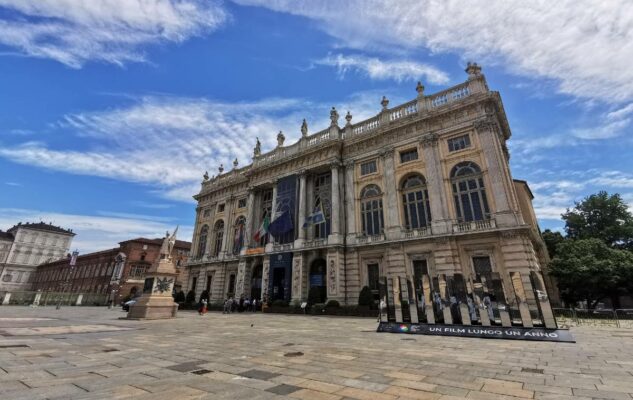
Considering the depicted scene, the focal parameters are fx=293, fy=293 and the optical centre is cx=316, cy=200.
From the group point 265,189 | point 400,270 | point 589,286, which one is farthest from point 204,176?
point 589,286

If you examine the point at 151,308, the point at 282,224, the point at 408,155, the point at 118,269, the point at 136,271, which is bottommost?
the point at 151,308

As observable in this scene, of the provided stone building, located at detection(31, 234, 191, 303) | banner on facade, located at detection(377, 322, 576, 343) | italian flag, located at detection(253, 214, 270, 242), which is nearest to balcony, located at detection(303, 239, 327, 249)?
italian flag, located at detection(253, 214, 270, 242)

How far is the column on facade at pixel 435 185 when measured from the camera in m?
21.3

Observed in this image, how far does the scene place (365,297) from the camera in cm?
2148

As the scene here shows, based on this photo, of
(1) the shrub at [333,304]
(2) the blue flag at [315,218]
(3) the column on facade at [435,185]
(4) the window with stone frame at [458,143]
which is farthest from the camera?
(2) the blue flag at [315,218]

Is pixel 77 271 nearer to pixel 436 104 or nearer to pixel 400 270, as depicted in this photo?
pixel 400 270

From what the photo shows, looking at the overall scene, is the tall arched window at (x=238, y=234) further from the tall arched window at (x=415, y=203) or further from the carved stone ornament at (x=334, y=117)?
the tall arched window at (x=415, y=203)

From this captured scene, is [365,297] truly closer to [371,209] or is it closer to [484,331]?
[371,209]

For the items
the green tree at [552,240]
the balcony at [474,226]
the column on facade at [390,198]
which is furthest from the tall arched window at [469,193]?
the green tree at [552,240]

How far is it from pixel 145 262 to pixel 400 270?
4863 cm

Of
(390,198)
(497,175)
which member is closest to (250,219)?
(390,198)

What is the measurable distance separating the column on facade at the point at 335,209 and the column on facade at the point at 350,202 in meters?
0.75

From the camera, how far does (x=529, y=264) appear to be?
698 inches

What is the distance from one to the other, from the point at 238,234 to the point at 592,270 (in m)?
31.7
